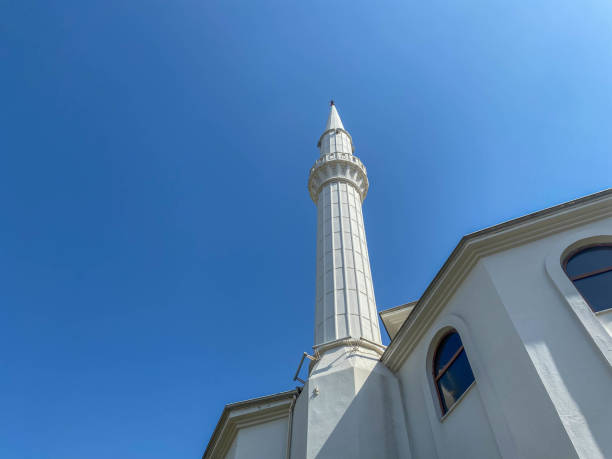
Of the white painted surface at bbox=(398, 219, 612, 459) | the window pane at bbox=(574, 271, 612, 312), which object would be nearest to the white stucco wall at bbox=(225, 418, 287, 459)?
the white painted surface at bbox=(398, 219, 612, 459)

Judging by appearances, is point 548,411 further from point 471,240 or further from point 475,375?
point 471,240

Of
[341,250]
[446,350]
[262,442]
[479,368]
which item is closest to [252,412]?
[262,442]

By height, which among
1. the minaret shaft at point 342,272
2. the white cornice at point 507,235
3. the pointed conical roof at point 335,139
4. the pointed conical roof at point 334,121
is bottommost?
the white cornice at point 507,235

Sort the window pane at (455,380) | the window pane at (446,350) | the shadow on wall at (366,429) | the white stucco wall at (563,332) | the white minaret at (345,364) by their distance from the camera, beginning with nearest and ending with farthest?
the white stucco wall at (563,332)
the window pane at (455,380)
the window pane at (446,350)
the shadow on wall at (366,429)
the white minaret at (345,364)

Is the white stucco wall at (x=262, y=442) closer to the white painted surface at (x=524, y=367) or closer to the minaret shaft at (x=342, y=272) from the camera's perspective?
the minaret shaft at (x=342, y=272)

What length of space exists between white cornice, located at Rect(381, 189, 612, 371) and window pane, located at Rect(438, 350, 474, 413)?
118cm

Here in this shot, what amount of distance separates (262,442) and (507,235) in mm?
7791

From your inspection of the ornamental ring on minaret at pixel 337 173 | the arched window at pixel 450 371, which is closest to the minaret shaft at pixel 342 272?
the ornamental ring on minaret at pixel 337 173

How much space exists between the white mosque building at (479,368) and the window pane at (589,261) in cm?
2

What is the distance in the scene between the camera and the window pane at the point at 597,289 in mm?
6948

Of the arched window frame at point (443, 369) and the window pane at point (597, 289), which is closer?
the window pane at point (597, 289)

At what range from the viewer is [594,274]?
736 cm

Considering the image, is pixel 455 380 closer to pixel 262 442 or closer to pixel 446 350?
pixel 446 350

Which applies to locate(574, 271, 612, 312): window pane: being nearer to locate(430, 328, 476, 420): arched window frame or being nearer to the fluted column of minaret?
locate(430, 328, 476, 420): arched window frame
